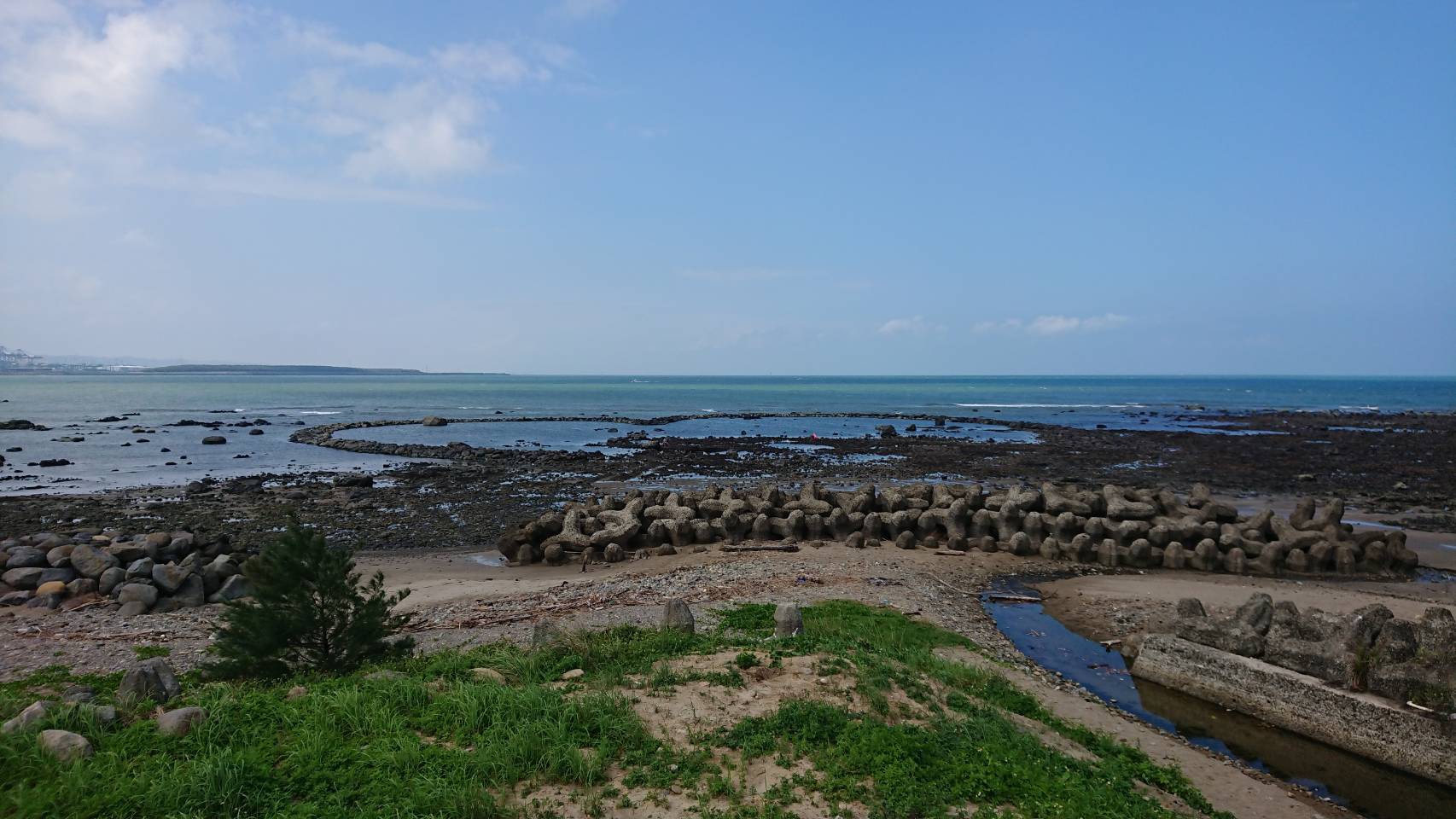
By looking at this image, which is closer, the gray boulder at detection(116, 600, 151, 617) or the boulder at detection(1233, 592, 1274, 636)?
the boulder at detection(1233, 592, 1274, 636)

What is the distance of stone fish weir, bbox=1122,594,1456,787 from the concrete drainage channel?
219 millimetres

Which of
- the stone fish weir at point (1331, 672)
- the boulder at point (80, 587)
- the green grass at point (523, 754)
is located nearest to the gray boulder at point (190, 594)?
the boulder at point (80, 587)

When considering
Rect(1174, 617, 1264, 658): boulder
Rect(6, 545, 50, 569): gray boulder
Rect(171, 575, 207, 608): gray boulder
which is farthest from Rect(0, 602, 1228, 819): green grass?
Rect(6, 545, 50, 569): gray boulder

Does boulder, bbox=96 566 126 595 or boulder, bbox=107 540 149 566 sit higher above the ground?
boulder, bbox=107 540 149 566

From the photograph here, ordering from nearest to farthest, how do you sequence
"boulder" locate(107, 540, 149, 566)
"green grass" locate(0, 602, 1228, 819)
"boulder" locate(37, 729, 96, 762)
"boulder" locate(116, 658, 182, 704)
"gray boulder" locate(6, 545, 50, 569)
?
"green grass" locate(0, 602, 1228, 819) → "boulder" locate(37, 729, 96, 762) → "boulder" locate(116, 658, 182, 704) → "gray boulder" locate(6, 545, 50, 569) → "boulder" locate(107, 540, 149, 566)

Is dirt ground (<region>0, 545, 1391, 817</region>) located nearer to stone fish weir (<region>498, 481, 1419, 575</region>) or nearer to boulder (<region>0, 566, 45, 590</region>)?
stone fish weir (<region>498, 481, 1419, 575</region>)

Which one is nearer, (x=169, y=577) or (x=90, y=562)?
(x=169, y=577)

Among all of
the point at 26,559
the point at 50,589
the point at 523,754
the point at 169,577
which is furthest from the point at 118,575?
the point at 523,754

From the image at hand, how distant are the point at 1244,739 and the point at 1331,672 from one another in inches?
63.3

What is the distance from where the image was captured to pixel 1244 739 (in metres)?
9.98

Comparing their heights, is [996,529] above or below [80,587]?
above

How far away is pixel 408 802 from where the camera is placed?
598cm

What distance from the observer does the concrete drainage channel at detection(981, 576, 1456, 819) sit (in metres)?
8.70

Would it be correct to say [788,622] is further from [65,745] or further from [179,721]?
[65,745]
